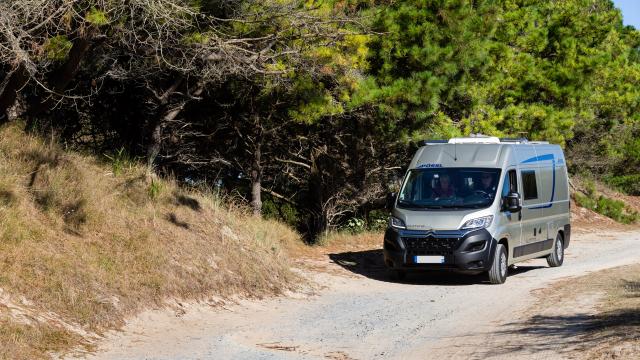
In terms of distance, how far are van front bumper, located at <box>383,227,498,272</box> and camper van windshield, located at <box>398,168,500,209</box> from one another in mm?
651

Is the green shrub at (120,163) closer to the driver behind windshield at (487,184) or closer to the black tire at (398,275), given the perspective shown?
the black tire at (398,275)

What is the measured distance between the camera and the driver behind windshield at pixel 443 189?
17.6m

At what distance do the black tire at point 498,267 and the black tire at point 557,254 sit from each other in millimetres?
3215

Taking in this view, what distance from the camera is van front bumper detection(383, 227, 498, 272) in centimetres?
1675

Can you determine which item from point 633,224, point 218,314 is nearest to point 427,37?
point 218,314

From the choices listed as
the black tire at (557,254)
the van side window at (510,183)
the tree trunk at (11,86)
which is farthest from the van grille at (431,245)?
the tree trunk at (11,86)

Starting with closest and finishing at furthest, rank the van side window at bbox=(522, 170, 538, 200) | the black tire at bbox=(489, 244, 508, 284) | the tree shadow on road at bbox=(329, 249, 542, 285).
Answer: the black tire at bbox=(489, 244, 508, 284) → the tree shadow on road at bbox=(329, 249, 542, 285) → the van side window at bbox=(522, 170, 538, 200)

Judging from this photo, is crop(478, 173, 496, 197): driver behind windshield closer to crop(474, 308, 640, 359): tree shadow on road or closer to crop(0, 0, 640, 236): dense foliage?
crop(0, 0, 640, 236): dense foliage

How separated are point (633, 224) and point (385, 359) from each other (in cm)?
2994

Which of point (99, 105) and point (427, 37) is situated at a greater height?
point (427, 37)

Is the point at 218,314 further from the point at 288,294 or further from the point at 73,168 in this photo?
A: the point at 73,168

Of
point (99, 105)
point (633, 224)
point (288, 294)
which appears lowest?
point (633, 224)

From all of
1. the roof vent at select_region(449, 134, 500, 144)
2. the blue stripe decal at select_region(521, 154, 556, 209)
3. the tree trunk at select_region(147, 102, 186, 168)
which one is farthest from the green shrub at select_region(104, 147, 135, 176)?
the blue stripe decal at select_region(521, 154, 556, 209)

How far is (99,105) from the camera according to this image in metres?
20.1
